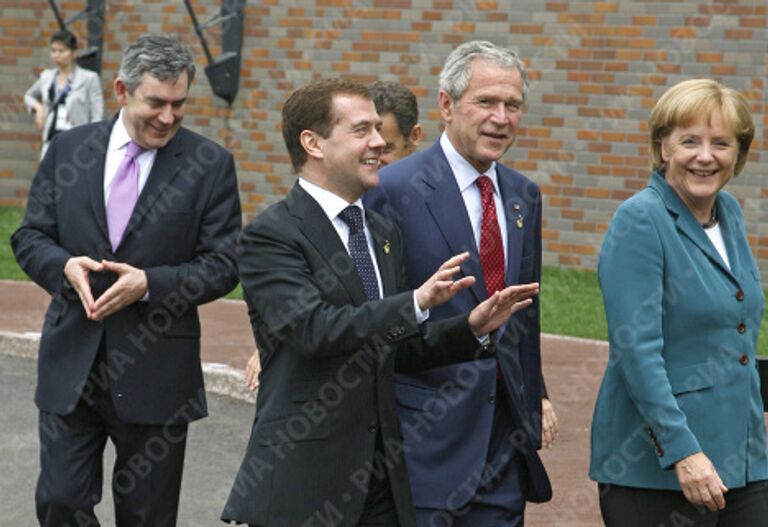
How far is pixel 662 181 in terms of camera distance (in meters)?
4.96

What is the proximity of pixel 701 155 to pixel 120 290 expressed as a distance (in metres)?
2.02

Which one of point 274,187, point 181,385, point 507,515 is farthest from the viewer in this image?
point 274,187

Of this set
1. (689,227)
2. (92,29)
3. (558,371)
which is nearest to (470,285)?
(689,227)

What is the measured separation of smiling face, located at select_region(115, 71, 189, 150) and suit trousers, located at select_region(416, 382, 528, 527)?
150cm

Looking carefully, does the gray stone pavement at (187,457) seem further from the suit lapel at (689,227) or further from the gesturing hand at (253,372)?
the suit lapel at (689,227)

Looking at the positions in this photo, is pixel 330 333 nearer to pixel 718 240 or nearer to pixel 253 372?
pixel 253 372

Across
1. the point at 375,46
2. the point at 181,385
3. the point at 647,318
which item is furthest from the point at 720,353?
the point at 375,46

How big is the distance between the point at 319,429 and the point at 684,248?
1161 millimetres

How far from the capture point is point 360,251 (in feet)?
15.8

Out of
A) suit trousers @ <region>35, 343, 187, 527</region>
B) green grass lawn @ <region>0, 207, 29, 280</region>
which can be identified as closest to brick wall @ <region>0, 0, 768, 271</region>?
green grass lawn @ <region>0, 207, 29, 280</region>

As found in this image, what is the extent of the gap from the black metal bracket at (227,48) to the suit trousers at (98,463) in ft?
32.3

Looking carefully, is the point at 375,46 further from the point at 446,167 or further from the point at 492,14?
the point at 446,167

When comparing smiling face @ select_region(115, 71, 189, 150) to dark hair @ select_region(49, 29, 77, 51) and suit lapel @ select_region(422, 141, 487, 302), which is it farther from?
dark hair @ select_region(49, 29, 77, 51)

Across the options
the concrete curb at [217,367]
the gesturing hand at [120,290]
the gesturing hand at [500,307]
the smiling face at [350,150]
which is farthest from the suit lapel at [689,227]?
the concrete curb at [217,367]
